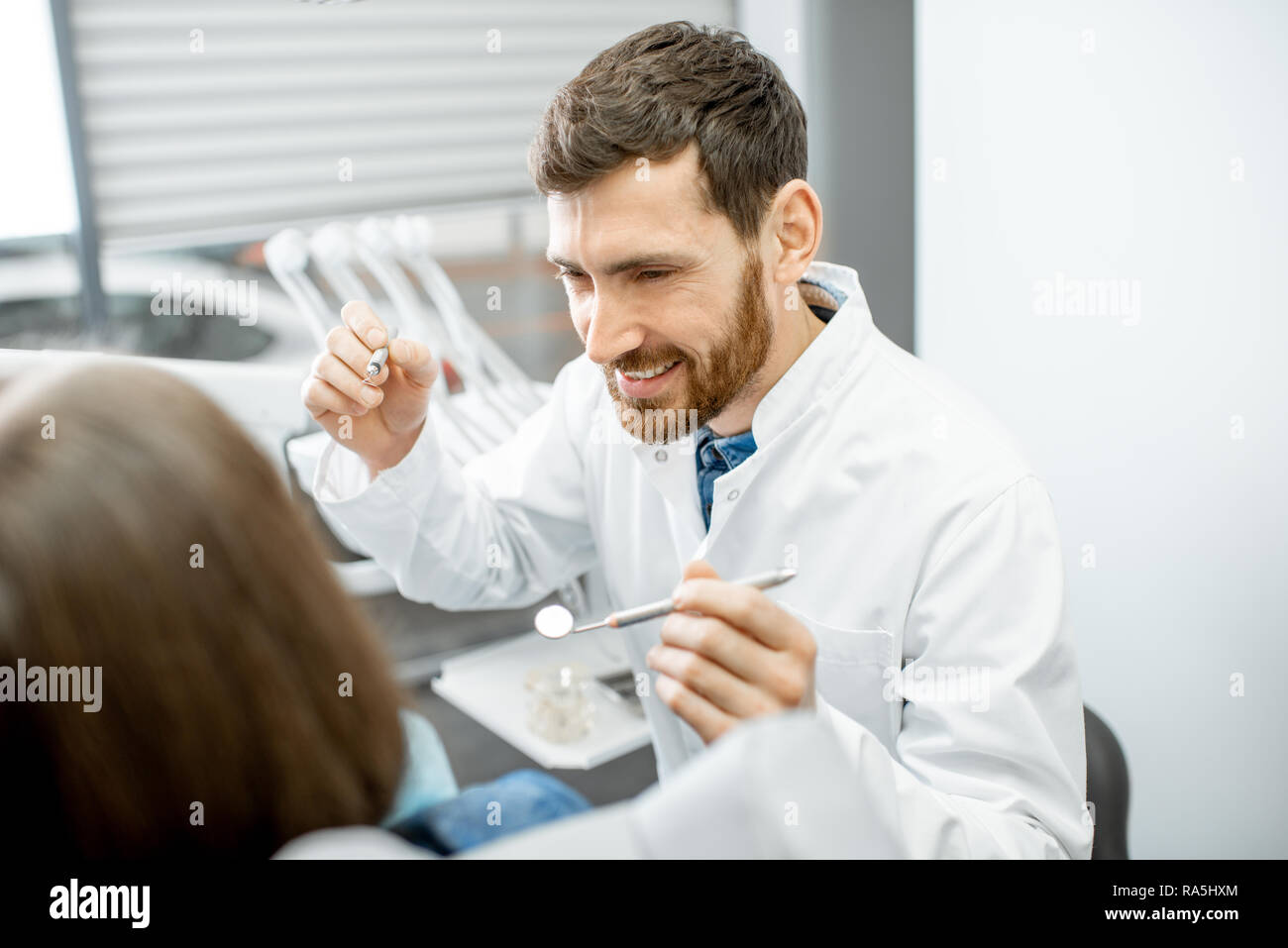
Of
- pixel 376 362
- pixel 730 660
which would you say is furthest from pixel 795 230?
pixel 730 660

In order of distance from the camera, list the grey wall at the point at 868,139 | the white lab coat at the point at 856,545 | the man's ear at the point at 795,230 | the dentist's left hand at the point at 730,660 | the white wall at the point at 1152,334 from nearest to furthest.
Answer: the dentist's left hand at the point at 730,660, the white lab coat at the point at 856,545, the man's ear at the point at 795,230, the white wall at the point at 1152,334, the grey wall at the point at 868,139

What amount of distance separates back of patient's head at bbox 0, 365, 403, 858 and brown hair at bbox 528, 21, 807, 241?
600mm

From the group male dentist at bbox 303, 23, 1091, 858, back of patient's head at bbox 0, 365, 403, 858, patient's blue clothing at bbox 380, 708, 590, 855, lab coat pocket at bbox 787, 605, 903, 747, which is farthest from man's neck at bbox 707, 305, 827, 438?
back of patient's head at bbox 0, 365, 403, 858

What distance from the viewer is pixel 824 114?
1.75 metres

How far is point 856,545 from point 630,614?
438mm

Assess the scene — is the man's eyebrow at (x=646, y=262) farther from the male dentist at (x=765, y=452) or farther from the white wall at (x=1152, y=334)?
the white wall at (x=1152, y=334)

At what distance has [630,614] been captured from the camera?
0.71m

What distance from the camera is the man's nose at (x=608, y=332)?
1.03m

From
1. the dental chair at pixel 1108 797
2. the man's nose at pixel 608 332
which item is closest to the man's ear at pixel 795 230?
the man's nose at pixel 608 332

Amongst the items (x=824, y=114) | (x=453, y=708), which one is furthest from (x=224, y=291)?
(x=824, y=114)

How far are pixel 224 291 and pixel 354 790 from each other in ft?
3.95

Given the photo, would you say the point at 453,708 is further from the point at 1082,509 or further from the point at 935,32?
the point at 935,32

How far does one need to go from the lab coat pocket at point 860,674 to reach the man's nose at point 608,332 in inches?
14.9

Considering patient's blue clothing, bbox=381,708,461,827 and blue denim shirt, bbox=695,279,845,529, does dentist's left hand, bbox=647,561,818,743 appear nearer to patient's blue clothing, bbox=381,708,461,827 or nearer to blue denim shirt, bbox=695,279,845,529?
patient's blue clothing, bbox=381,708,461,827
